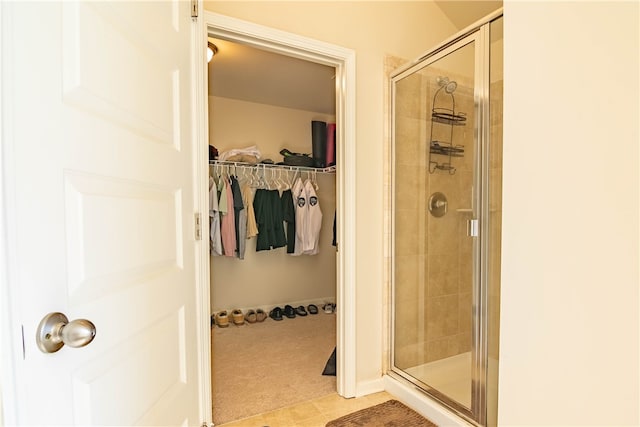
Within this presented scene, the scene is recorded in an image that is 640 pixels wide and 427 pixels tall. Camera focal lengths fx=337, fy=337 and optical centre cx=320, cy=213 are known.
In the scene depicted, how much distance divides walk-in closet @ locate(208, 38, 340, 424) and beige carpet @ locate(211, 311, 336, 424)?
2 centimetres

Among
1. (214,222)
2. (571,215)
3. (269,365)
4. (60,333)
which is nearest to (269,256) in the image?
(214,222)

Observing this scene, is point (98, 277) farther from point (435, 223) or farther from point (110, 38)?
point (435, 223)

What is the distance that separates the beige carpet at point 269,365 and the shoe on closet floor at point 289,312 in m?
0.10

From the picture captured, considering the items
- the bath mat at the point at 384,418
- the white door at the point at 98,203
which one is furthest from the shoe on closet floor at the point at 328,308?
the white door at the point at 98,203

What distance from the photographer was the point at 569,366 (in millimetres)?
729

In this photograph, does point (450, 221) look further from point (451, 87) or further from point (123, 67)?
point (123, 67)

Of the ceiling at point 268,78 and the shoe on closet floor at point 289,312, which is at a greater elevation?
the ceiling at point 268,78

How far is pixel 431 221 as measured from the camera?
7.37 feet

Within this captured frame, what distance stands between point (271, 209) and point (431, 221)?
185 cm

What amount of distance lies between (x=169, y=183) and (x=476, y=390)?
1717 millimetres

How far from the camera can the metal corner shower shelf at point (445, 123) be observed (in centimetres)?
206

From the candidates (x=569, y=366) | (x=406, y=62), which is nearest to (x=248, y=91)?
(x=406, y=62)

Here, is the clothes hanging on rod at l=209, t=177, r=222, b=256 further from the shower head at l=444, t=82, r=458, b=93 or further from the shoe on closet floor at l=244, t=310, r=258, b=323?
the shower head at l=444, t=82, r=458, b=93

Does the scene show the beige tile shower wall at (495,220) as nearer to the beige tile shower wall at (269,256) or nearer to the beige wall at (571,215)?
the beige wall at (571,215)
